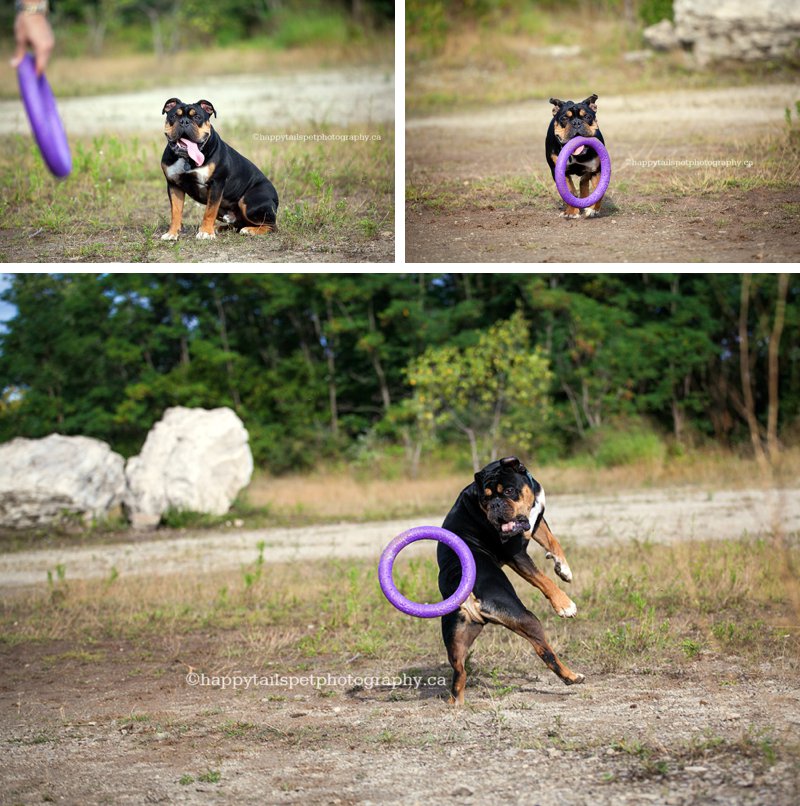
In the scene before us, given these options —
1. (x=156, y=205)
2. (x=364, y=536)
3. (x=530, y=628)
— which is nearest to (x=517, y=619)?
(x=530, y=628)

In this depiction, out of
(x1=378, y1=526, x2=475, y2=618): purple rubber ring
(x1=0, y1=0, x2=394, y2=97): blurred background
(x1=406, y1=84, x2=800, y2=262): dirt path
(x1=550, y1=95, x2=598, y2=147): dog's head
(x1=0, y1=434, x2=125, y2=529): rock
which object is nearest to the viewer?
(x1=378, y1=526, x2=475, y2=618): purple rubber ring

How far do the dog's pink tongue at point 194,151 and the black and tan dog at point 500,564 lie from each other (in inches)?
197

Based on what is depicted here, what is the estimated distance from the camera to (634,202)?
495 inches

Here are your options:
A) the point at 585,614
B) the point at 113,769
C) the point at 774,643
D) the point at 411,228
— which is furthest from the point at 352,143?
the point at 113,769

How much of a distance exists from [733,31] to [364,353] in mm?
9986

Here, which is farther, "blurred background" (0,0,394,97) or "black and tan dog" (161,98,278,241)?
"blurred background" (0,0,394,97)

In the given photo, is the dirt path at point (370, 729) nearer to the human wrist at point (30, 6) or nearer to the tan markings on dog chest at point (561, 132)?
the human wrist at point (30, 6)

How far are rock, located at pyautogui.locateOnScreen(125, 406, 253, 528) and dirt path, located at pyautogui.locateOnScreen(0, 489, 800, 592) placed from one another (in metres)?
0.97

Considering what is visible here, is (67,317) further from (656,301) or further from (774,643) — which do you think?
(774,643)

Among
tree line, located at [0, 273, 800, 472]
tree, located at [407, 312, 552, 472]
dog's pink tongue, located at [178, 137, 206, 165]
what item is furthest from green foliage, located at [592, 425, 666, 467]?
dog's pink tongue, located at [178, 137, 206, 165]

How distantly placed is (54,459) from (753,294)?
12.3 meters

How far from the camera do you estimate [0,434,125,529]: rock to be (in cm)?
1573

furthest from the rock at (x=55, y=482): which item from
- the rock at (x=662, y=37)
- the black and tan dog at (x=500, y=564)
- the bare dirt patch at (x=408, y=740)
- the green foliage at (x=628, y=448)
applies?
the rock at (x=662, y=37)

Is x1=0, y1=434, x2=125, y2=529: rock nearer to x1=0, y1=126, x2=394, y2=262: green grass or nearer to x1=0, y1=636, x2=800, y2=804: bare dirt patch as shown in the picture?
x1=0, y1=126, x2=394, y2=262: green grass
